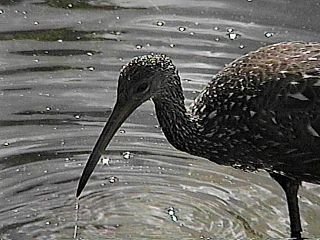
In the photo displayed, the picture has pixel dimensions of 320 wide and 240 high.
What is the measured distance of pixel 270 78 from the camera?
662 centimetres

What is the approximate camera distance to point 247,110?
6.68 m

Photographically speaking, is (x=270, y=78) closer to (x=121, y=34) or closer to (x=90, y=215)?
(x=90, y=215)

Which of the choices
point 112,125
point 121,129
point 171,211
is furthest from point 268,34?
point 112,125

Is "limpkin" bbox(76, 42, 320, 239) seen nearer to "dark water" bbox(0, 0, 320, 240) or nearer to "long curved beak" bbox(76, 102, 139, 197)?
"long curved beak" bbox(76, 102, 139, 197)

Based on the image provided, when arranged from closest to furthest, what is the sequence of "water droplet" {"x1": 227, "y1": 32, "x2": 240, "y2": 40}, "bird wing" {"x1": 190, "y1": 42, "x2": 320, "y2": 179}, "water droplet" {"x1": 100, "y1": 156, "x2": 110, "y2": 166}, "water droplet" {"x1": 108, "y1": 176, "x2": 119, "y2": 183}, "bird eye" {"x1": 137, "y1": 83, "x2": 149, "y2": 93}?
"bird wing" {"x1": 190, "y1": 42, "x2": 320, "y2": 179} < "bird eye" {"x1": 137, "y1": 83, "x2": 149, "y2": 93} < "water droplet" {"x1": 108, "y1": 176, "x2": 119, "y2": 183} < "water droplet" {"x1": 100, "y1": 156, "x2": 110, "y2": 166} < "water droplet" {"x1": 227, "y1": 32, "x2": 240, "y2": 40}

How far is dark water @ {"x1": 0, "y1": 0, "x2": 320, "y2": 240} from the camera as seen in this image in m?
7.16

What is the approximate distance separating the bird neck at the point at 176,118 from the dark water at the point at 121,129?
0.47 metres

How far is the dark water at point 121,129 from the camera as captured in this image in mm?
7164

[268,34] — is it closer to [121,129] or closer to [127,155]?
[121,129]

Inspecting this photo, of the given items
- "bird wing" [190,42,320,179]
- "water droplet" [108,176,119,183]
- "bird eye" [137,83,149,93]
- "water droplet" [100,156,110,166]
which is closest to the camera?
"bird wing" [190,42,320,179]

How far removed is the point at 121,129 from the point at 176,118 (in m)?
1.24

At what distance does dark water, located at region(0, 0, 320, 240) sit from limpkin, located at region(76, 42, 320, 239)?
379mm

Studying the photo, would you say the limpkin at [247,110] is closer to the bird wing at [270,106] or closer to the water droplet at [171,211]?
the bird wing at [270,106]

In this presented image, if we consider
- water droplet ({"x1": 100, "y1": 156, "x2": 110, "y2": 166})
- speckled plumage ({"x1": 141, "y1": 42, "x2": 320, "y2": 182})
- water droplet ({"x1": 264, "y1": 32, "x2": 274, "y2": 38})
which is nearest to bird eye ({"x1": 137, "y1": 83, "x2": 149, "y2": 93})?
speckled plumage ({"x1": 141, "y1": 42, "x2": 320, "y2": 182})
